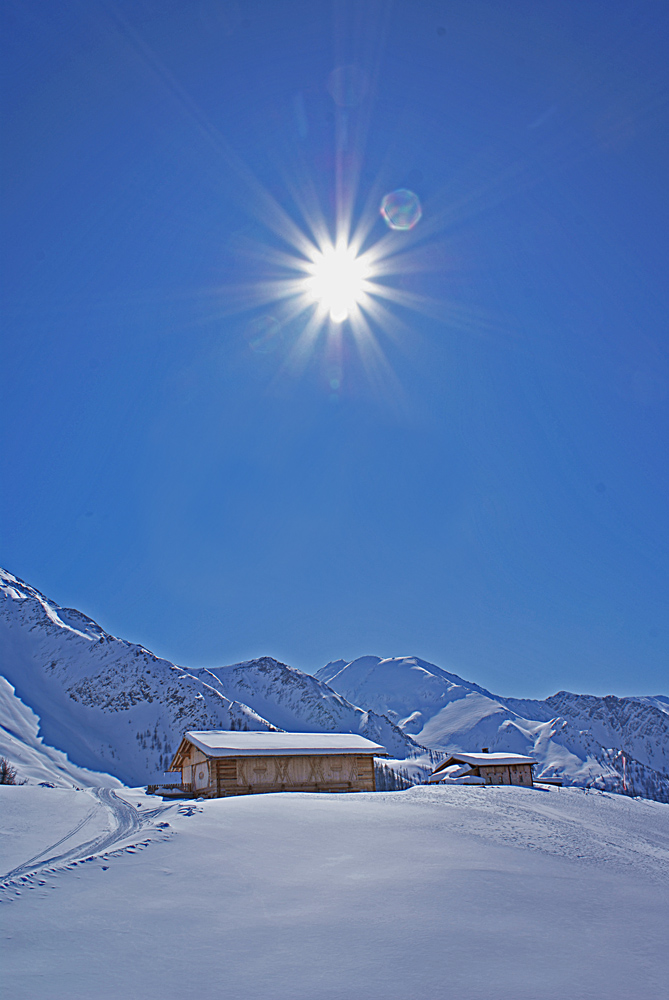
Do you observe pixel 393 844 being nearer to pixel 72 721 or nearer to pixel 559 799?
pixel 559 799

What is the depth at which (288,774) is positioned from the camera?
26141 mm

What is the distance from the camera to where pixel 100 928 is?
6020 mm

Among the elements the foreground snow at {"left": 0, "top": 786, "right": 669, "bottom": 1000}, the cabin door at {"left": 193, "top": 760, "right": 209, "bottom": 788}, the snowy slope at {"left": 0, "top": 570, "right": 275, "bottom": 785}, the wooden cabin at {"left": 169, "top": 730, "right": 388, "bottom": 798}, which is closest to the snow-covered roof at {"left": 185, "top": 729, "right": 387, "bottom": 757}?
the wooden cabin at {"left": 169, "top": 730, "right": 388, "bottom": 798}

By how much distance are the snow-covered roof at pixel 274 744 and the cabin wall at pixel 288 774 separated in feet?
0.94

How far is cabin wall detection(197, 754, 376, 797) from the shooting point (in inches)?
994

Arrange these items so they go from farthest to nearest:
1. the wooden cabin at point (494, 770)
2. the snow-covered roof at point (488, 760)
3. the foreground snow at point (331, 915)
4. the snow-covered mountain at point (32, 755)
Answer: the snow-covered mountain at point (32, 755) < the snow-covered roof at point (488, 760) < the wooden cabin at point (494, 770) < the foreground snow at point (331, 915)

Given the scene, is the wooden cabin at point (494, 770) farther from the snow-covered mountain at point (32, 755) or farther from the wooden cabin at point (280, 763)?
the snow-covered mountain at point (32, 755)

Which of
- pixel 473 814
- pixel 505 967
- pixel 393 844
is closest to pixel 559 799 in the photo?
pixel 473 814

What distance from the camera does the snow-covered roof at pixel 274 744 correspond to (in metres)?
25.6

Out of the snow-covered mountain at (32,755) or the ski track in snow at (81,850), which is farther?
the snow-covered mountain at (32,755)

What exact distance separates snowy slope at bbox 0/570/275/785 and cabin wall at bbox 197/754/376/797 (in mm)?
97458

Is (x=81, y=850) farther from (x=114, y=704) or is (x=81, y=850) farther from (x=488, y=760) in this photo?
(x=114, y=704)

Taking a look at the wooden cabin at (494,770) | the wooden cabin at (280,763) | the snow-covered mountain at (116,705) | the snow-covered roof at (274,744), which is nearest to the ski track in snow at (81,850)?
the wooden cabin at (280,763)

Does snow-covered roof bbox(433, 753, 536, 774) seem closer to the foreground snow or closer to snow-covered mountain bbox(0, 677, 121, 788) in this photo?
the foreground snow
